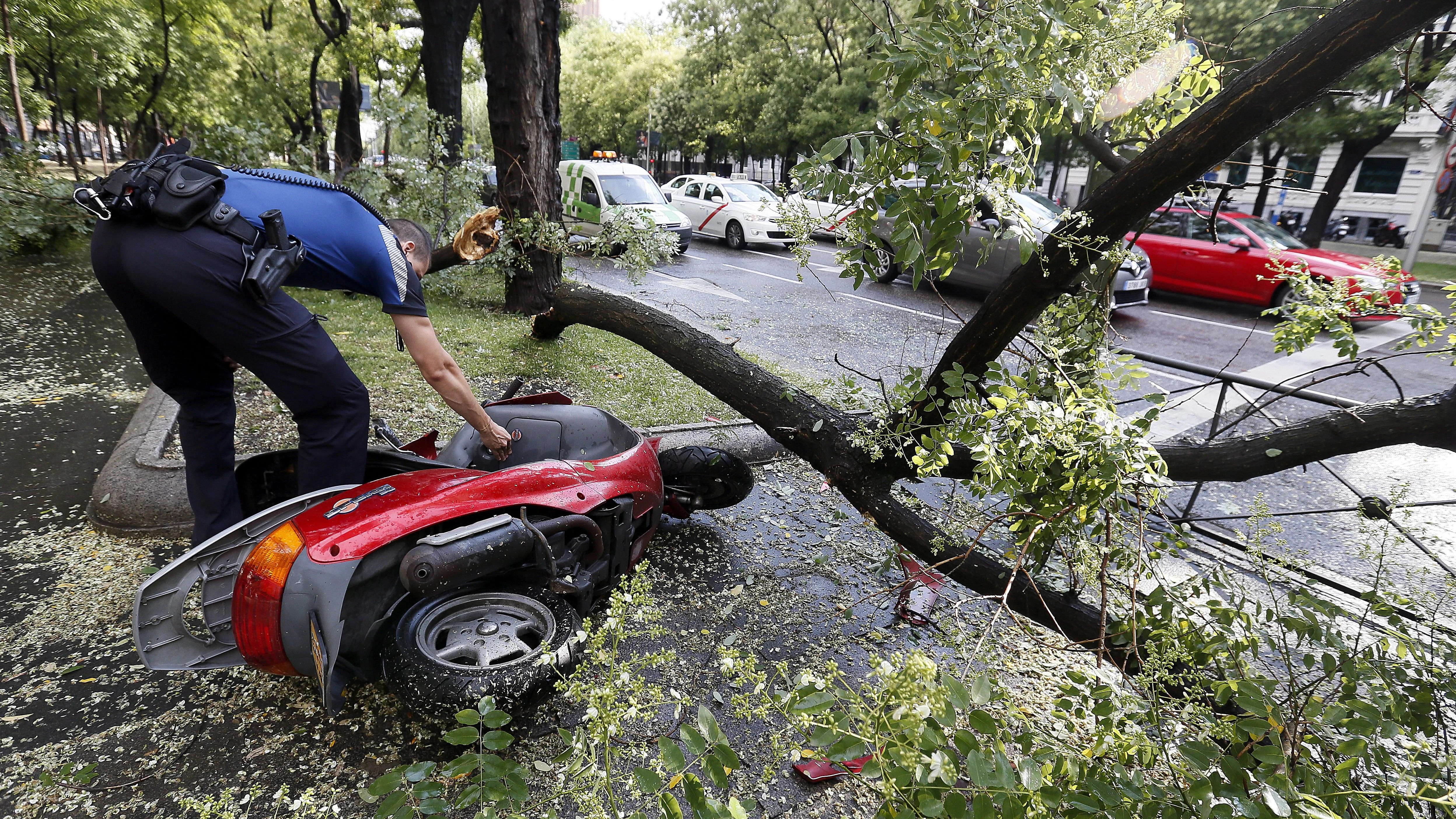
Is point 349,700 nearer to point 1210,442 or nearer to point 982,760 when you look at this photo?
point 982,760

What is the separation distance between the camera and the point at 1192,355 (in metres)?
9.02

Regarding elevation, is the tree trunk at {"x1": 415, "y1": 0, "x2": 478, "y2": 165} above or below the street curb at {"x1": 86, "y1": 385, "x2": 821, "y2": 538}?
above

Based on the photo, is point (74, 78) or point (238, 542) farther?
point (74, 78)

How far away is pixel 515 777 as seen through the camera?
4.25 ft

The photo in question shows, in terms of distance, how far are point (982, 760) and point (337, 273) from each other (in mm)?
2765

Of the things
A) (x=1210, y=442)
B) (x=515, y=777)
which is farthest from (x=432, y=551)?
(x=1210, y=442)

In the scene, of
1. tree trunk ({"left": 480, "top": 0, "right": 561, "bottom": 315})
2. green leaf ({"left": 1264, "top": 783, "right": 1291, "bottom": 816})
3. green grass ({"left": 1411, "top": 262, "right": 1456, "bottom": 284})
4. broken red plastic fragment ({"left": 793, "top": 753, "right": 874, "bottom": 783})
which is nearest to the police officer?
broken red plastic fragment ({"left": 793, "top": 753, "right": 874, "bottom": 783})

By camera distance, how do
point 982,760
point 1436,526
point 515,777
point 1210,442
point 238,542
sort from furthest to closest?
point 1436,526 → point 1210,442 → point 238,542 → point 515,777 → point 982,760

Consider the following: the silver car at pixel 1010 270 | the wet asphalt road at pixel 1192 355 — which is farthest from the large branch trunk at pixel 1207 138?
the silver car at pixel 1010 270

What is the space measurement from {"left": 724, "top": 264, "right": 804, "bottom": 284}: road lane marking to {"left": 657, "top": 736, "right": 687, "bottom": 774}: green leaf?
11407 mm

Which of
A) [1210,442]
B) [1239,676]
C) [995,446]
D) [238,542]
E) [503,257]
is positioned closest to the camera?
[1239,676]

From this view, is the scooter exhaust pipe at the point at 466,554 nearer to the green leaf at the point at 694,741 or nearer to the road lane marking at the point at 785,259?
the green leaf at the point at 694,741

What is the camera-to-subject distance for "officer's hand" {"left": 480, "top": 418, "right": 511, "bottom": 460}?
284cm

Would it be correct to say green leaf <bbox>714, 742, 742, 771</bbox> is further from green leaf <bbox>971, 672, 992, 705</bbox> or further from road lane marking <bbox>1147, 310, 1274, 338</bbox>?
road lane marking <bbox>1147, 310, 1274, 338</bbox>
